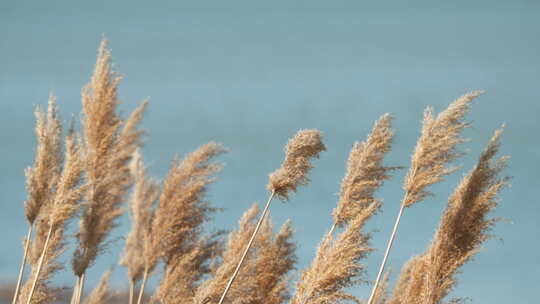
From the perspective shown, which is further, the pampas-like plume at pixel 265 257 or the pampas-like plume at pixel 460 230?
the pampas-like plume at pixel 265 257

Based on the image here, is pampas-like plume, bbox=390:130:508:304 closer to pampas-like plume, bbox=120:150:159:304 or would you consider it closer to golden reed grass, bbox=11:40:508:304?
golden reed grass, bbox=11:40:508:304

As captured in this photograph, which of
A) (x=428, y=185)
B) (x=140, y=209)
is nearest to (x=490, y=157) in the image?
(x=428, y=185)

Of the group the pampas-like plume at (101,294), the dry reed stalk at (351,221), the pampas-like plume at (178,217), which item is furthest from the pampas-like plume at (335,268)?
the pampas-like plume at (101,294)

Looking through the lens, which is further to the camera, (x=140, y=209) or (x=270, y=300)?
(x=140, y=209)

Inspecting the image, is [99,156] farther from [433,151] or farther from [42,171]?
[433,151]

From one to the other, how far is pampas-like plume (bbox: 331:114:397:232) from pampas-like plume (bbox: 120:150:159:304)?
5.71ft

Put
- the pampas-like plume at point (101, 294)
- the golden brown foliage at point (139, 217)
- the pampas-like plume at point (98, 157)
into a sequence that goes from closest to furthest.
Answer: the pampas-like plume at point (98, 157) < the golden brown foliage at point (139, 217) < the pampas-like plume at point (101, 294)

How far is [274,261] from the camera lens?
6160 millimetres

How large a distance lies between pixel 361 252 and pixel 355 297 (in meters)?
0.29

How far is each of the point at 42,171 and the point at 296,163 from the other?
1745mm

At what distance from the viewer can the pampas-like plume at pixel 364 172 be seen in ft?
17.7

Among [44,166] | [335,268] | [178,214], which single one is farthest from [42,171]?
[335,268]

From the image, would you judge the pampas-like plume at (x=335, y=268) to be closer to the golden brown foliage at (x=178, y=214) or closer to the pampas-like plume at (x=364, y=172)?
the pampas-like plume at (x=364, y=172)

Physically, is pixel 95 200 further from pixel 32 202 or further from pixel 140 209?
pixel 140 209
